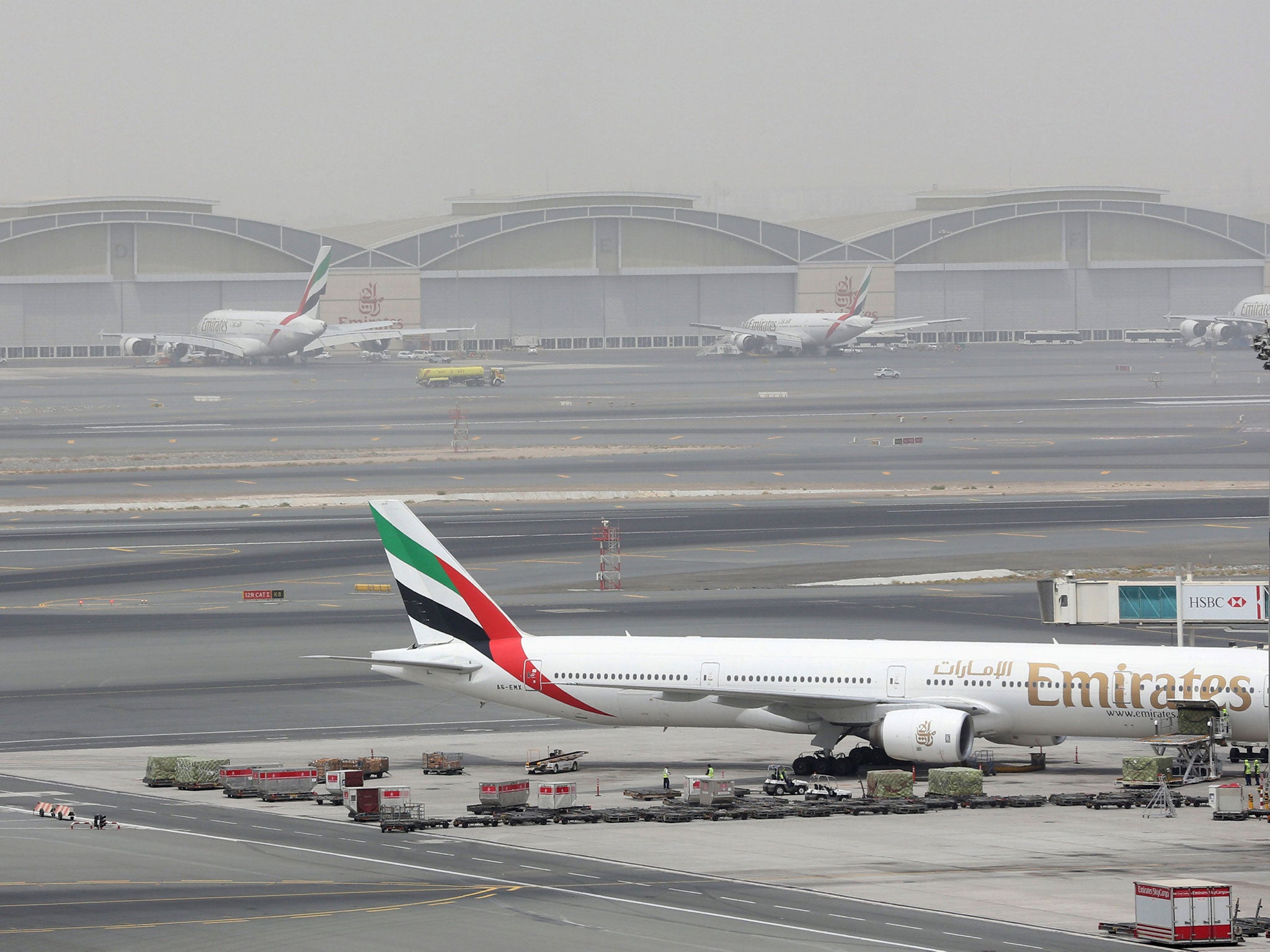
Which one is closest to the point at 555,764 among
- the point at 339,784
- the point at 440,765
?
the point at 440,765

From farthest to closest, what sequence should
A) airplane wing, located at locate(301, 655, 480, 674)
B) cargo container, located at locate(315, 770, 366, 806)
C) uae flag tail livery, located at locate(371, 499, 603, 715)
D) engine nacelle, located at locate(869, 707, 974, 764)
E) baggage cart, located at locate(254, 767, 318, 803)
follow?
1. airplane wing, located at locate(301, 655, 480, 674)
2. uae flag tail livery, located at locate(371, 499, 603, 715)
3. engine nacelle, located at locate(869, 707, 974, 764)
4. baggage cart, located at locate(254, 767, 318, 803)
5. cargo container, located at locate(315, 770, 366, 806)

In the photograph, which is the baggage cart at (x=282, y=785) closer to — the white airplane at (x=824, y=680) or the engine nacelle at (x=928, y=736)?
the white airplane at (x=824, y=680)

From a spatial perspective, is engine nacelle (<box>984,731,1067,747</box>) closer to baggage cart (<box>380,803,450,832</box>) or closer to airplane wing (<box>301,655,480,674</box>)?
airplane wing (<box>301,655,480,674</box>)

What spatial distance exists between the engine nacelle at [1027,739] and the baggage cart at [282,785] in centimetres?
2016

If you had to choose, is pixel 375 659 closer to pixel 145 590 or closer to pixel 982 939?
pixel 982 939

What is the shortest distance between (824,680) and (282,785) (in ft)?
53.2

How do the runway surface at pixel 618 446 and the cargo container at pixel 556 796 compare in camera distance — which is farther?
the runway surface at pixel 618 446

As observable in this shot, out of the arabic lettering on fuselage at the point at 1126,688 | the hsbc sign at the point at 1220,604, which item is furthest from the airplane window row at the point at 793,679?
the hsbc sign at the point at 1220,604

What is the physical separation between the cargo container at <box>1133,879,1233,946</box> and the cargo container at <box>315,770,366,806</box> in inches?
948

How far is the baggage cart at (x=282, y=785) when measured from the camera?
5203 centimetres

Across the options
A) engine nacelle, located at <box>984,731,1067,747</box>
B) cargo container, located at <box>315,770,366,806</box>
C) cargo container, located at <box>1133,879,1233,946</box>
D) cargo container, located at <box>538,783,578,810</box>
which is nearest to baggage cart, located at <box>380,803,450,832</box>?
cargo container, located at <box>538,783,578,810</box>

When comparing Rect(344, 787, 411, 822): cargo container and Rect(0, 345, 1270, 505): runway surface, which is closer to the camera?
Rect(344, 787, 411, 822): cargo container

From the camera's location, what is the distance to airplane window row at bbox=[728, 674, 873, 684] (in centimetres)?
5609

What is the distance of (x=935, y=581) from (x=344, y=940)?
60.4 metres
